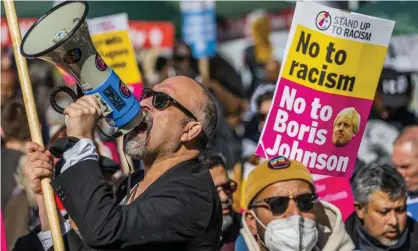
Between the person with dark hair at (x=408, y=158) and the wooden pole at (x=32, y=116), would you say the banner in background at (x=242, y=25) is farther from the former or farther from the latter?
the wooden pole at (x=32, y=116)

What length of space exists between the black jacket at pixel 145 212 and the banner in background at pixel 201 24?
6.82 metres

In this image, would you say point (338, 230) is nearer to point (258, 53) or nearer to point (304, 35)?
point (304, 35)

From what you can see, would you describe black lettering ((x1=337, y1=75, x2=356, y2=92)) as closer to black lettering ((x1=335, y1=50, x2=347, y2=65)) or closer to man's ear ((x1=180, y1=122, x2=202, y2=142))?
black lettering ((x1=335, y1=50, x2=347, y2=65))

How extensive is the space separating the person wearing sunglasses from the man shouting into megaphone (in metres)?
0.88

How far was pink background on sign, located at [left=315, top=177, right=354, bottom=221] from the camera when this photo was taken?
17.2ft

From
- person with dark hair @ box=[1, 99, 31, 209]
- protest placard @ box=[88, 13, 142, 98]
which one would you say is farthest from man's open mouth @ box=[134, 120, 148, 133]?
protest placard @ box=[88, 13, 142, 98]

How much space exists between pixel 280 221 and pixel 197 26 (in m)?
6.20

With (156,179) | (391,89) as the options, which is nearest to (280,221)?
(156,179)

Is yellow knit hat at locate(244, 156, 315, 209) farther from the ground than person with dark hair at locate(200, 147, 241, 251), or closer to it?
farther from the ground

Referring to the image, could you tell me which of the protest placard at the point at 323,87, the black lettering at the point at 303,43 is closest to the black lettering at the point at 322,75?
A: the protest placard at the point at 323,87

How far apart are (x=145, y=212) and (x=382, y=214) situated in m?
2.22

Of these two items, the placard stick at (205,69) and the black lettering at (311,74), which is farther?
the placard stick at (205,69)

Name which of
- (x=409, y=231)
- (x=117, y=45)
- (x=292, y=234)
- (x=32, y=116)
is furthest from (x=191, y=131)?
(x=117, y=45)

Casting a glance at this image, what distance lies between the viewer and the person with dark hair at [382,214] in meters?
4.99
